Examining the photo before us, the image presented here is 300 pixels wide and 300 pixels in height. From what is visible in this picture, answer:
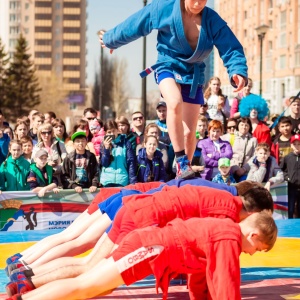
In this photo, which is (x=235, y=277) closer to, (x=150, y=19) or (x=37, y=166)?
(x=150, y=19)

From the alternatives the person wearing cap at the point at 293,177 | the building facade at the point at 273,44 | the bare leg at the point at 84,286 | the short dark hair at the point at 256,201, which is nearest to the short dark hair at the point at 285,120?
the person wearing cap at the point at 293,177

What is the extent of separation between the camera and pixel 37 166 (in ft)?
35.4

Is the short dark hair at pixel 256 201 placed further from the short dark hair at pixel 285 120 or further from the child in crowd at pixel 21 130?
the child in crowd at pixel 21 130

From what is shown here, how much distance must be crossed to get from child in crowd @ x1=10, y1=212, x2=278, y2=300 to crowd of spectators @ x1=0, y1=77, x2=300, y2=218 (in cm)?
532

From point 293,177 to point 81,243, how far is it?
5969 mm

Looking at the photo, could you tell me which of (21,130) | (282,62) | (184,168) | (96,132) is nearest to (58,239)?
(184,168)

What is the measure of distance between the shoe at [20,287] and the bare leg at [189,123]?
2652mm

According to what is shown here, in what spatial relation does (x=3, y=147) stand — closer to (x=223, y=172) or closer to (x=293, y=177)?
(x=223, y=172)

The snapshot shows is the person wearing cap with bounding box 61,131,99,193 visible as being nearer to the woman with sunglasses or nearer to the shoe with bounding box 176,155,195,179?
the woman with sunglasses

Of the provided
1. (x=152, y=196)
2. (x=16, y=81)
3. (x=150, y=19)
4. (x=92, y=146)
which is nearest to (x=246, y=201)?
(x=152, y=196)

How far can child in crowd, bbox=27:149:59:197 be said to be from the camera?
35.3 feet

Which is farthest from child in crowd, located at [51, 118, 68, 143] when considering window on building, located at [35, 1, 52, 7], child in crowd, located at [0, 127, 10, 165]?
window on building, located at [35, 1, 52, 7]

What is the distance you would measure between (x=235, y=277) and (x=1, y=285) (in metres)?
2.39

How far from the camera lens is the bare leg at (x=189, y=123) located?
7773 millimetres
